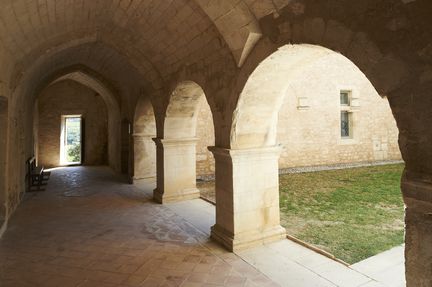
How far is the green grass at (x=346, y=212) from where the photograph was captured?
4125 millimetres

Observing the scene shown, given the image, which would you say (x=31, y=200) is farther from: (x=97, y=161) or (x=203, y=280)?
(x=97, y=161)

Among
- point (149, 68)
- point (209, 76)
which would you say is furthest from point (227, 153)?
point (149, 68)

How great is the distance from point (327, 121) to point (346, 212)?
21.2ft

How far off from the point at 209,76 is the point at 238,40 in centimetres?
105

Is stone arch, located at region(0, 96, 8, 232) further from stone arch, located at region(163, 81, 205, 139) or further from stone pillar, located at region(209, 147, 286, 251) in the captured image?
stone pillar, located at region(209, 147, 286, 251)

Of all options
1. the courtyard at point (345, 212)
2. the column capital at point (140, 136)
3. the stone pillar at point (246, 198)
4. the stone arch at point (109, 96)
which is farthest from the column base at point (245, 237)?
the stone arch at point (109, 96)

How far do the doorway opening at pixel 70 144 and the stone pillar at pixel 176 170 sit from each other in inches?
353

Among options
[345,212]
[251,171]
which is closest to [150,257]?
[251,171]

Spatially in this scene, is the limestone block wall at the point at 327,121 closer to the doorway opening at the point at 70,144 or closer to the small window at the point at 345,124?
the small window at the point at 345,124

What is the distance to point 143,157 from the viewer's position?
9.12 m

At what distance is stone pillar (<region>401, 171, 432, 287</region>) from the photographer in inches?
72.2

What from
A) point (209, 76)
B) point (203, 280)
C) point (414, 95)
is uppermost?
point (209, 76)

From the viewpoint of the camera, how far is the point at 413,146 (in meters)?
1.92

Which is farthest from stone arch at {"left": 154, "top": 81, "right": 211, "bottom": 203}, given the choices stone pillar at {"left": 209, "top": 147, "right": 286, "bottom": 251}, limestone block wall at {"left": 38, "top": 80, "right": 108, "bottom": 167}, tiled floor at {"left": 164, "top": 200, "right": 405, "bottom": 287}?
limestone block wall at {"left": 38, "top": 80, "right": 108, "bottom": 167}
